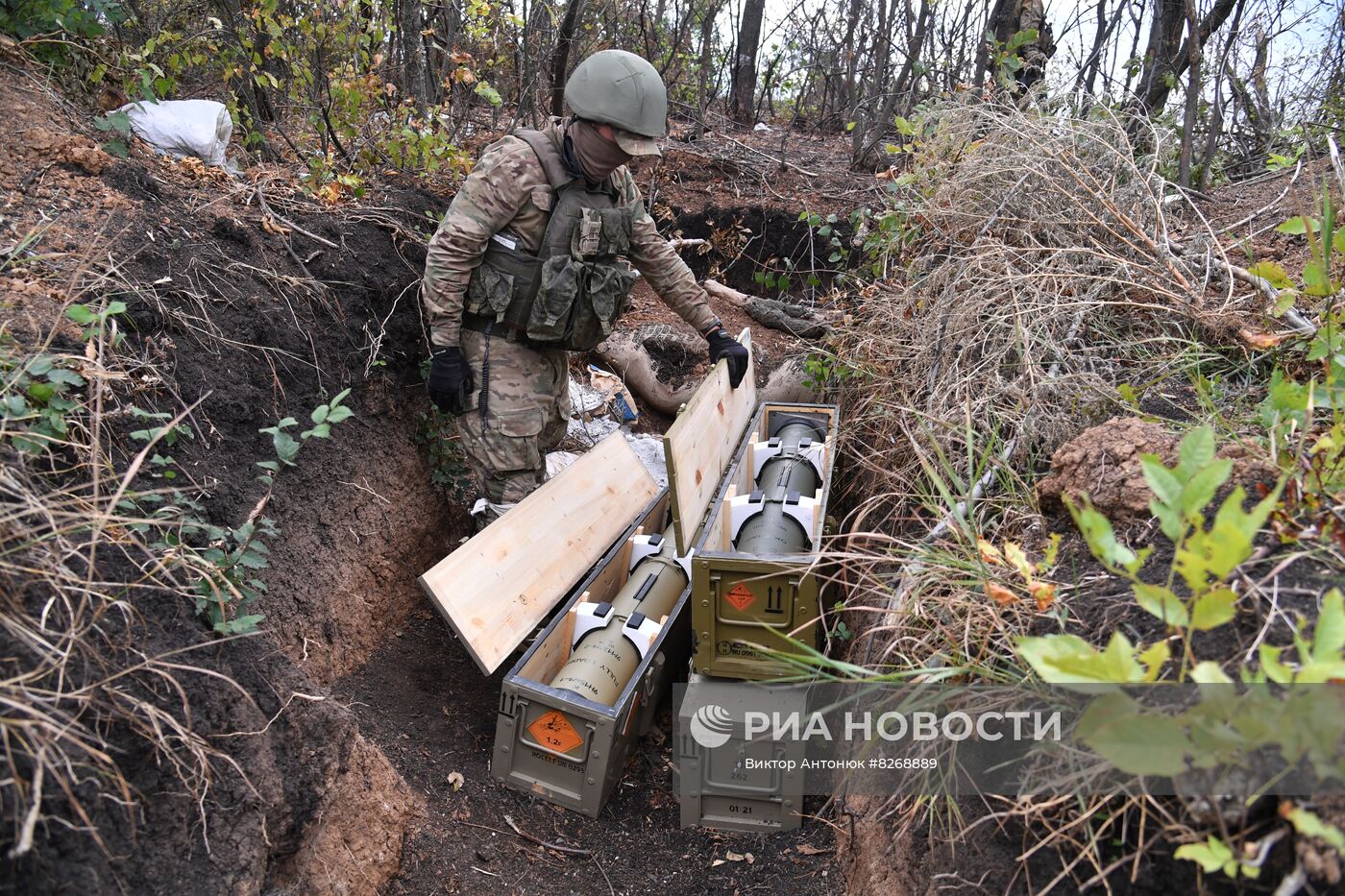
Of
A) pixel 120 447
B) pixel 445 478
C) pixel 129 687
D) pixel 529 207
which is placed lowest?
pixel 445 478

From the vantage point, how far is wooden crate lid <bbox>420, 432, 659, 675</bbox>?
285 centimetres

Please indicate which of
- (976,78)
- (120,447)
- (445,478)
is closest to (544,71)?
(976,78)

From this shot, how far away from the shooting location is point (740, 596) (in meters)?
2.88

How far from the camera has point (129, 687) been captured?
1.70m

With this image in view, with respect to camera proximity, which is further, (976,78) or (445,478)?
(976,78)

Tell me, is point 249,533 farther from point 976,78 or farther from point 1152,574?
point 976,78

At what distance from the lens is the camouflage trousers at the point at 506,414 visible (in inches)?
141

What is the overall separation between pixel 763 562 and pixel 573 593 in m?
0.84

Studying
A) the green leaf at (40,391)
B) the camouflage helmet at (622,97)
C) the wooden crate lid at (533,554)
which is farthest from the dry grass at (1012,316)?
the green leaf at (40,391)

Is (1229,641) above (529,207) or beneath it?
beneath

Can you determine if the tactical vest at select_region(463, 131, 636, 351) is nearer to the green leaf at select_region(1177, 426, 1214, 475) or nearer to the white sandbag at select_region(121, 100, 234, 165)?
the white sandbag at select_region(121, 100, 234, 165)

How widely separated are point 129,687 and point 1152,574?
207cm

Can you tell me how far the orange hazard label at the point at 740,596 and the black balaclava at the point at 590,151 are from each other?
5.60 feet

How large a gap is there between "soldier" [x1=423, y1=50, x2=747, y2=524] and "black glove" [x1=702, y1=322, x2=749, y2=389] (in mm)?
483
